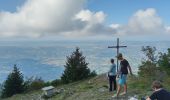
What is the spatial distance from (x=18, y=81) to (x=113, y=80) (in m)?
45.9

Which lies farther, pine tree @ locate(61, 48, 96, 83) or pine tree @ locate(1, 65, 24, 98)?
pine tree @ locate(1, 65, 24, 98)

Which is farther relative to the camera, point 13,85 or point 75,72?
point 13,85

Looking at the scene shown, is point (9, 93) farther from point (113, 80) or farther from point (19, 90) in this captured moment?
point (113, 80)

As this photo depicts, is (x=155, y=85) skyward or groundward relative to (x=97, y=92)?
skyward

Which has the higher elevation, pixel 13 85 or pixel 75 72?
pixel 75 72

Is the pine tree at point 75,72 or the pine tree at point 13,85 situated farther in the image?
the pine tree at point 13,85

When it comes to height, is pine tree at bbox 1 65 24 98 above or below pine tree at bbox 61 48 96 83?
below

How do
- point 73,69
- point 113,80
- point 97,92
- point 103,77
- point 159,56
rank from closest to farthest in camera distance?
point 113,80, point 97,92, point 103,77, point 73,69, point 159,56

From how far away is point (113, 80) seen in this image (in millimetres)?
26906

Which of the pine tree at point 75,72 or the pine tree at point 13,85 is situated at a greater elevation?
the pine tree at point 75,72

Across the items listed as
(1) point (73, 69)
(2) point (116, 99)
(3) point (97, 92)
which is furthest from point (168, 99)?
(1) point (73, 69)

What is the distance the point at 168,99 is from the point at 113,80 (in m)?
11.6

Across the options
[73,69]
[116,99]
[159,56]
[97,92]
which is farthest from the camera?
[159,56]

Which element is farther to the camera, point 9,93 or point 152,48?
point 152,48
